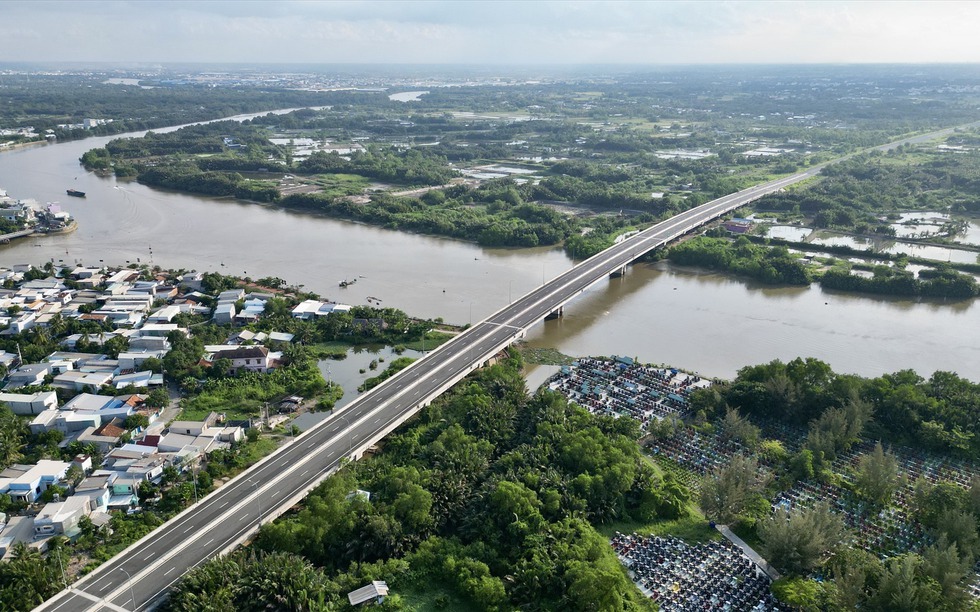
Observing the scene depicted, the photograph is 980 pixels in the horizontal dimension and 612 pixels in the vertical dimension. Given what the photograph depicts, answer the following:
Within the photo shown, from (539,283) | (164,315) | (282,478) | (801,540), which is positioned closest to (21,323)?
(164,315)

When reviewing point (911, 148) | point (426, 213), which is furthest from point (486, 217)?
point (911, 148)

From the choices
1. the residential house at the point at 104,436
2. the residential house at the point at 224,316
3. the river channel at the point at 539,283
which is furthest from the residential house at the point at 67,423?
the river channel at the point at 539,283

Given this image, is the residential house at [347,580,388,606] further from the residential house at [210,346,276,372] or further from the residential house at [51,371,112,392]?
the residential house at [51,371,112,392]

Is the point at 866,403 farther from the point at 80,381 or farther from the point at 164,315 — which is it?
the point at 164,315

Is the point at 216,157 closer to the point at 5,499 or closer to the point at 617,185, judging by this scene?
the point at 617,185

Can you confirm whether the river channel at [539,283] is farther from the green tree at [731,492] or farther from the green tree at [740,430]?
the green tree at [731,492]

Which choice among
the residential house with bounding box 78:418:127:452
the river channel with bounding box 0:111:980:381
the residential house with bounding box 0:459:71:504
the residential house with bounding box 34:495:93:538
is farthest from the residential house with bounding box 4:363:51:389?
the river channel with bounding box 0:111:980:381
